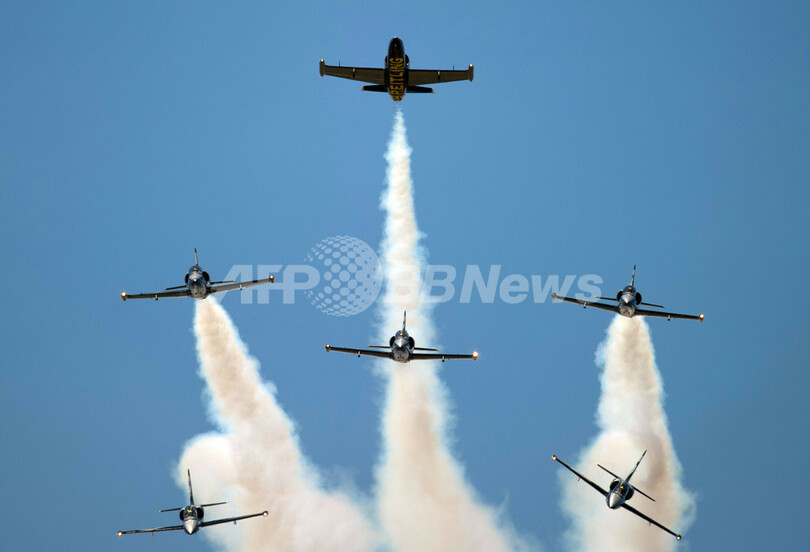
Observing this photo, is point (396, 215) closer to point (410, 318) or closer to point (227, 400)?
point (410, 318)

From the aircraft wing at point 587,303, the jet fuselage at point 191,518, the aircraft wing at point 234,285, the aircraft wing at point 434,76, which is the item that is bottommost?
the jet fuselage at point 191,518

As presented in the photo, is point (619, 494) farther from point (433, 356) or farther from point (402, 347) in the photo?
point (402, 347)

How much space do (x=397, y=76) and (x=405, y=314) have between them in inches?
705

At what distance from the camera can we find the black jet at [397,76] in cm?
12456

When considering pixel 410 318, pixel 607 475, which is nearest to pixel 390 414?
pixel 410 318

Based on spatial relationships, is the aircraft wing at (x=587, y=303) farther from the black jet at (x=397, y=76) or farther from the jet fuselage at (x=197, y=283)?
the jet fuselage at (x=197, y=283)

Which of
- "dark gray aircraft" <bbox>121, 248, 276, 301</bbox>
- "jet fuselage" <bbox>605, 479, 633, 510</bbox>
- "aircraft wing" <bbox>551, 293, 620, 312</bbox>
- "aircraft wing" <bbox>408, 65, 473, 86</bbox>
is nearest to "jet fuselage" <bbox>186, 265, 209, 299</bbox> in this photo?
"dark gray aircraft" <bbox>121, 248, 276, 301</bbox>

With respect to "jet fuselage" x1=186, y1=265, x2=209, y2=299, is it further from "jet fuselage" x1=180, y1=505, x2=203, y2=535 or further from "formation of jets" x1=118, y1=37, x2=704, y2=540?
"jet fuselage" x1=180, y1=505, x2=203, y2=535

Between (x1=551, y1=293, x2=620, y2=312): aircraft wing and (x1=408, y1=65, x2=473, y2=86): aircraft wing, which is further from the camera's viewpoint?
(x1=408, y1=65, x2=473, y2=86): aircraft wing

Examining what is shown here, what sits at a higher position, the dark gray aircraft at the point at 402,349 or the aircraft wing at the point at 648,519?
the dark gray aircraft at the point at 402,349

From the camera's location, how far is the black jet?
12456 centimetres

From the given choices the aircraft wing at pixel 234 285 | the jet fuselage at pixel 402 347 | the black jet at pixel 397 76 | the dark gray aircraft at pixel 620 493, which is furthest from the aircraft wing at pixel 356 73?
the dark gray aircraft at pixel 620 493

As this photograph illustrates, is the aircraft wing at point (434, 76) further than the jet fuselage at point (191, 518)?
Yes

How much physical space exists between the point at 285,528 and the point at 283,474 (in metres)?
4.39
